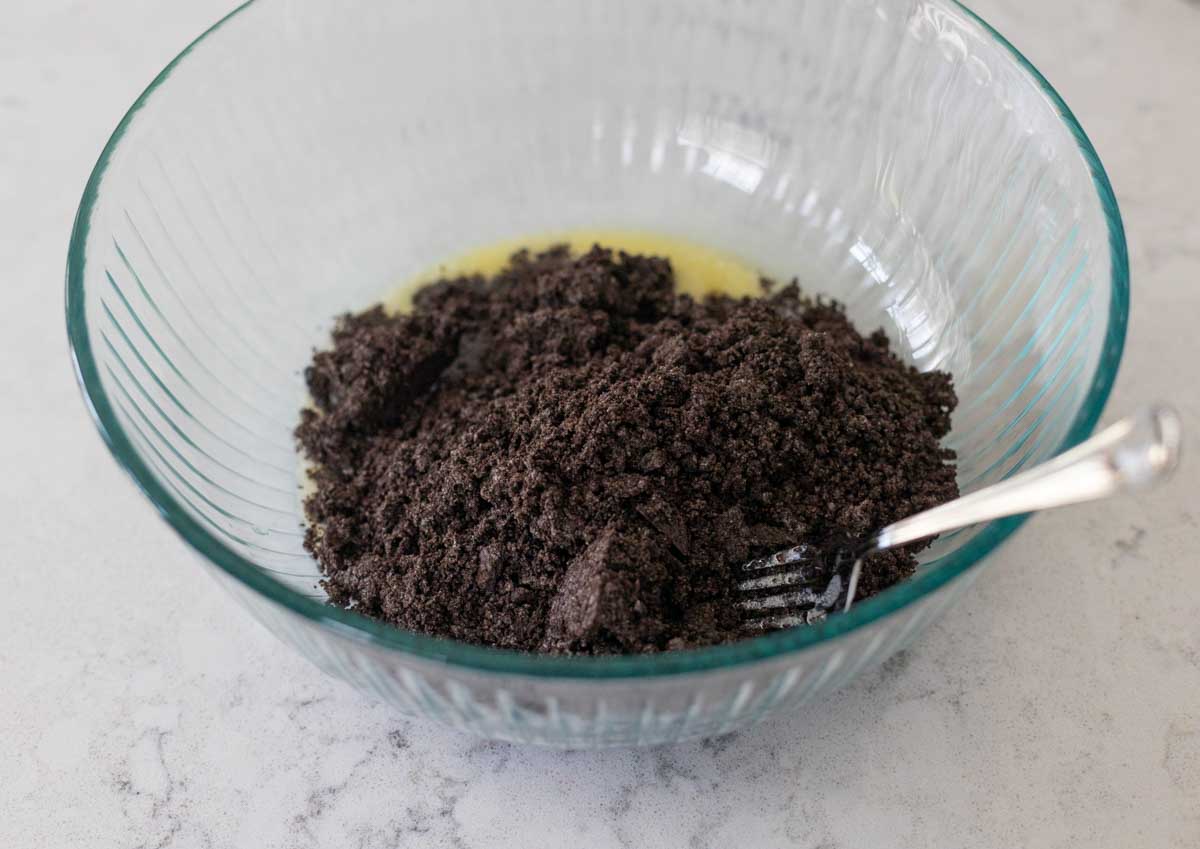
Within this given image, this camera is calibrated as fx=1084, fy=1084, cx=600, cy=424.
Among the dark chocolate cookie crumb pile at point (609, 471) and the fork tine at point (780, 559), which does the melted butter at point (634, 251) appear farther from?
the fork tine at point (780, 559)

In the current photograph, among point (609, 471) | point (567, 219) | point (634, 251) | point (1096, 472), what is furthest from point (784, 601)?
point (567, 219)

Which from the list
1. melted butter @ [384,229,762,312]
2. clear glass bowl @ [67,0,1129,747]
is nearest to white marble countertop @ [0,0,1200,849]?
clear glass bowl @ [67,0,1129,747]

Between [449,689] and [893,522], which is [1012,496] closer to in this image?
[893,522]

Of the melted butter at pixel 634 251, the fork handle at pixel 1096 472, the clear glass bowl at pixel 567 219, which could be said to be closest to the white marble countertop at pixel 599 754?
the clear glass bowl at pixel 567 219

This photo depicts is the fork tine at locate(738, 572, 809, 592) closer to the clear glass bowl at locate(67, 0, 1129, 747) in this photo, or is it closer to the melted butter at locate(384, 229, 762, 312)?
the clear glass bowl at locate(67, 0, 1129, 747)

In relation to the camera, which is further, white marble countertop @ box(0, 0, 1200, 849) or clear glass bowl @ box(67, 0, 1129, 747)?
white marble countertop @ box(0, 0, 1200, 849)

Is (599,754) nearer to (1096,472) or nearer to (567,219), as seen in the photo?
(1096,472)

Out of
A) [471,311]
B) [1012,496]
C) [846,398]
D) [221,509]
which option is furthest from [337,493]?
[1012,496]
